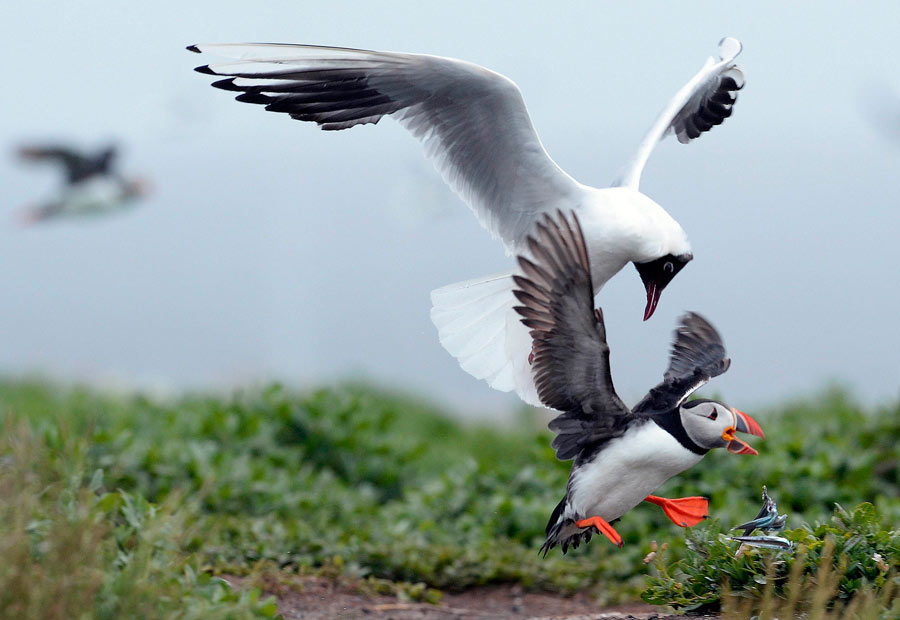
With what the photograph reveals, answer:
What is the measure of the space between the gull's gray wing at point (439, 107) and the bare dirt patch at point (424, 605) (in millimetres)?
1407

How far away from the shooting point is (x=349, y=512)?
5.15m

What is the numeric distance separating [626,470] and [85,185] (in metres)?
7.35

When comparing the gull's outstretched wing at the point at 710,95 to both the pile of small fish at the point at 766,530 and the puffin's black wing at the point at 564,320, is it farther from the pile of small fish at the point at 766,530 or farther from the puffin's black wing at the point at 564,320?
the pile of small fish at the point at 766,530

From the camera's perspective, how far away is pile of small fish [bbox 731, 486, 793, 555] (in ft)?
9.56

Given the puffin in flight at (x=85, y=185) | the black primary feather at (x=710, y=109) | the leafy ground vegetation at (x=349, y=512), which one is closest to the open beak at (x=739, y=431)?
the leafy ground vegetation at (x=349, y=512)

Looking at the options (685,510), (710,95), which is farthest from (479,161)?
(685,510)

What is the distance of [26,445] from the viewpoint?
263cm

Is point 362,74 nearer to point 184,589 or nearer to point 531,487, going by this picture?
point 184,589

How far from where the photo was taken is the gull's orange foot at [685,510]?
3.35 meters

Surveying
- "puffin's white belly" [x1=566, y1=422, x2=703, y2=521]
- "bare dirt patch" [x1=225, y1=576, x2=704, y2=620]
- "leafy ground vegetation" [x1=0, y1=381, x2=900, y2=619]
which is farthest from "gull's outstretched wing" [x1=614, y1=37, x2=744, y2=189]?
"bare dirt patch" [x1=225, y1=576, x2=704, y2=620]

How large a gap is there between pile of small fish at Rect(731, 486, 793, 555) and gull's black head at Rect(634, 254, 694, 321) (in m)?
0.89

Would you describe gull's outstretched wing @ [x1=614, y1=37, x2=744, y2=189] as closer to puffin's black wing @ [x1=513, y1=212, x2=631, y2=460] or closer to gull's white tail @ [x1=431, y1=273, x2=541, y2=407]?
gull's white tail @ [x1=431, y1=273, x2=541, y2=407]

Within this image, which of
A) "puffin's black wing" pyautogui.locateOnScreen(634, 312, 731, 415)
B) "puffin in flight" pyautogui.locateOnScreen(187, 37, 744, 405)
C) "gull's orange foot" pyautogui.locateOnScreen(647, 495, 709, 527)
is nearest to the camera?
"puffin's black wing" pyautogui.locateOnScreen(634, 312, 731, 415)

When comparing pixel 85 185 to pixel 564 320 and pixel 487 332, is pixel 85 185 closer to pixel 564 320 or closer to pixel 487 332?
pixel 487 332
